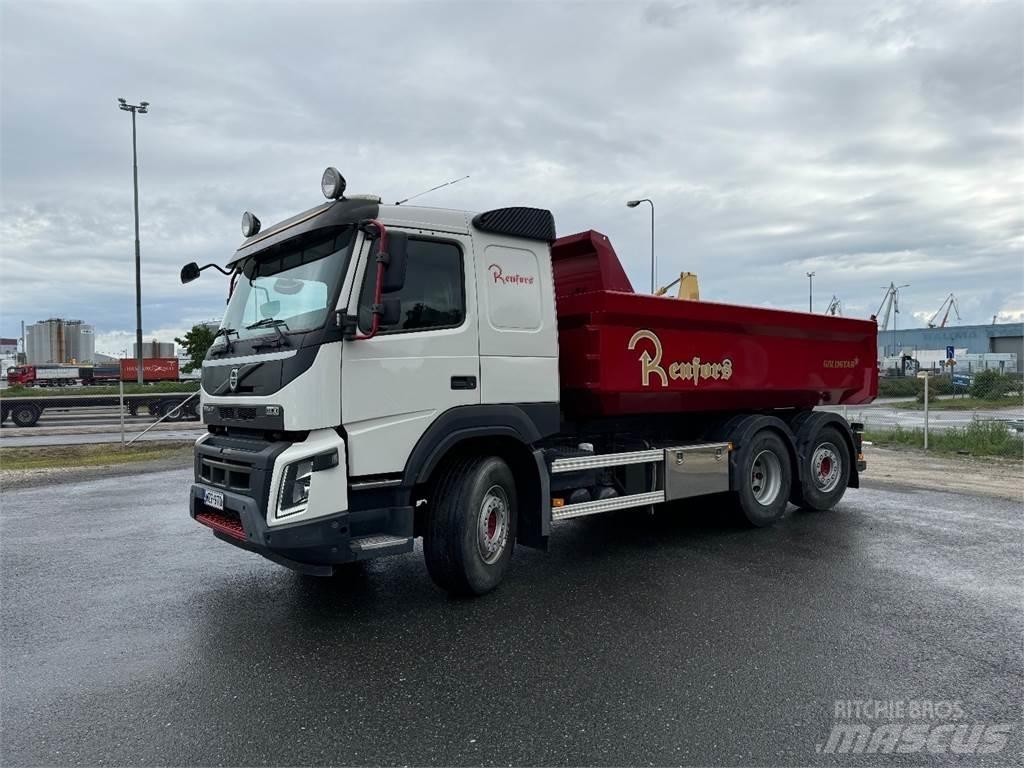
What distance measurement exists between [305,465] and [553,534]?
3.58 meters

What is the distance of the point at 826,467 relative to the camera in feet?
28.3

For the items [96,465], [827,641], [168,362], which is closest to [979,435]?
[827,641]

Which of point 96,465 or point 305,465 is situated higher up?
point 305,465

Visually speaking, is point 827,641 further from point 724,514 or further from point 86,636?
point 86,636

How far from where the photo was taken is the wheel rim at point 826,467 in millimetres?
8430

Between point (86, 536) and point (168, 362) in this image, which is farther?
point (168, 362)

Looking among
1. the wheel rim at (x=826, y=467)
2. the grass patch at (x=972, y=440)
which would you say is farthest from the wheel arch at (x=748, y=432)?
the grass patch at (x=972, y=440)

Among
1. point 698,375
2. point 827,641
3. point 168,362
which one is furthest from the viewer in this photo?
point 168,362

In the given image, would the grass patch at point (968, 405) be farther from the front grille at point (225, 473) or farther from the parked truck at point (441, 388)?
the front grille at point (225, 473)

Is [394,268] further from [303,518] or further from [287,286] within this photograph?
[303,518]

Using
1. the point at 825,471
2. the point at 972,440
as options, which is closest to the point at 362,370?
the point at 825,471

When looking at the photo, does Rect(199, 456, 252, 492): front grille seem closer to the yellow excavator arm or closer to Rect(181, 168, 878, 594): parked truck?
Rect(181, 168, 878, 594): parked truck

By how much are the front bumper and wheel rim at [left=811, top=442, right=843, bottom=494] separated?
18.5ft

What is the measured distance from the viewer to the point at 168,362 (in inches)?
1967
